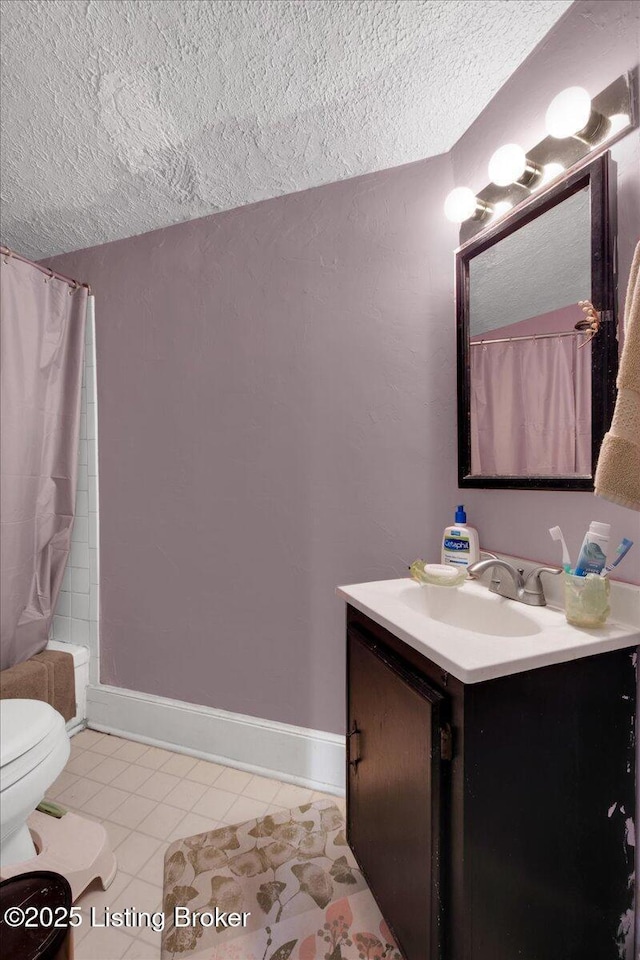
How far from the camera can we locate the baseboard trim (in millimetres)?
1583

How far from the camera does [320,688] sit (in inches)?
62.9

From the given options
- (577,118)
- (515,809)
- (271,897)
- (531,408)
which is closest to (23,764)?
(271,897)

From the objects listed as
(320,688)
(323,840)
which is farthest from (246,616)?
(323,840)

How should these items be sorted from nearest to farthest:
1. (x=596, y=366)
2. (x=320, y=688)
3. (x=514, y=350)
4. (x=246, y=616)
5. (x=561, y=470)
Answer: (x=596, y=366), (x=561, y=470), (x=514, y=350), (x=320, y=688), (x=246, y=616)

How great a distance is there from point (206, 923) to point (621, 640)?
125 centimetres

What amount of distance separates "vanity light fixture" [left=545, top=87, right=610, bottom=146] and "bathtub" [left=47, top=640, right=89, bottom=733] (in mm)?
2481

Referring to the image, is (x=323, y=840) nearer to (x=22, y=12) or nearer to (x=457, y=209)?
(x=457, y=209)

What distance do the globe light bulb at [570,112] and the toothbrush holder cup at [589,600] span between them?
3.18 feet

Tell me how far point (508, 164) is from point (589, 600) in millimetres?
1068

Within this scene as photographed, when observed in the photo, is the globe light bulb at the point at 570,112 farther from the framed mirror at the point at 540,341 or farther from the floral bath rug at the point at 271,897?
the floral bath rug at the point at 271,897

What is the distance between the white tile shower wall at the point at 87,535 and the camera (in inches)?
78.0

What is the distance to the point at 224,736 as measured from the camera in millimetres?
1728

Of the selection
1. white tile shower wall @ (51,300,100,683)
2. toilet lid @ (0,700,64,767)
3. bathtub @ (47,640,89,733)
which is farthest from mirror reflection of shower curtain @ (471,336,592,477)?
bathtub @ (47,640,89,733)

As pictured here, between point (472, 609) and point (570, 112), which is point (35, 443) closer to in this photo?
point (472, 609)
